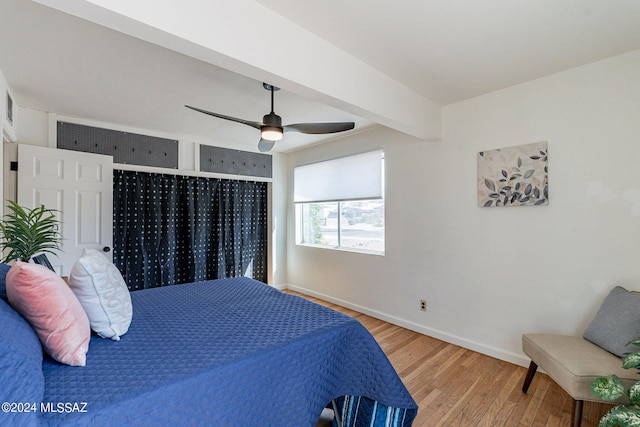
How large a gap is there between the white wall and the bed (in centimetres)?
160

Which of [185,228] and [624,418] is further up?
[185,228]

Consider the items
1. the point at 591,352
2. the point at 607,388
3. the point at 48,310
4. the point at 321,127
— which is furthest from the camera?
the point at 321,127

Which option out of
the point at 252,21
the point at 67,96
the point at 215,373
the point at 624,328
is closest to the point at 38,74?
the point at 67,96

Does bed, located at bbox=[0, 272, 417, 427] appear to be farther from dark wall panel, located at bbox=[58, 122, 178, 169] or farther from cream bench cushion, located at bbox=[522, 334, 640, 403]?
dark wall panel, located at bbox=[58, 122, 178, 169]

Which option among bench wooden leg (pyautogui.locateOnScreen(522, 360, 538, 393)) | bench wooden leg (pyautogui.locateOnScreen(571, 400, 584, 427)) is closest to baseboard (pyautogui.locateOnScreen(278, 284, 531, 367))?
bench wooden leg (pyautogui.locateOnScreen(522, 360, 538, 393))

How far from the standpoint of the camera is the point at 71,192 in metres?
2.96

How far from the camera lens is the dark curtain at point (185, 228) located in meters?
3.51

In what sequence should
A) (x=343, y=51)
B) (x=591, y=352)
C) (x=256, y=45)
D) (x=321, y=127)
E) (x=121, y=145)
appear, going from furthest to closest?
(x=121, y=145), (x=321, y=127), (x=343, y=51), (x=591, y=352), (x=256, y=45)

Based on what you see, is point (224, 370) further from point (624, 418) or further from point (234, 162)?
point (234, 162)

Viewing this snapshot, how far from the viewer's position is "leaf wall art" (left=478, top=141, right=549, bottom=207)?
2328mm

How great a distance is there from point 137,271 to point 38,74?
222cm

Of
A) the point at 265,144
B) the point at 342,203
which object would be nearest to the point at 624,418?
the point at 265,144

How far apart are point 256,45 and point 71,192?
2.75m

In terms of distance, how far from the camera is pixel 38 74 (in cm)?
223
